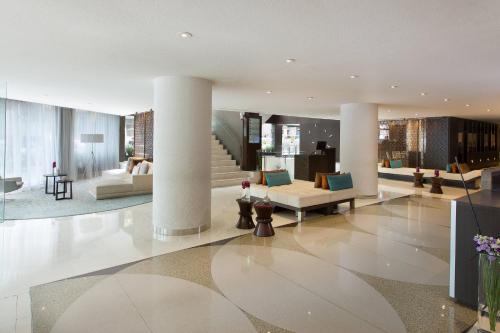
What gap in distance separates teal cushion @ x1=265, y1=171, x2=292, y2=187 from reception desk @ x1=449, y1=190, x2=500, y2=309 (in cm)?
448

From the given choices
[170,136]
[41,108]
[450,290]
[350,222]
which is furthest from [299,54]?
[41,108]

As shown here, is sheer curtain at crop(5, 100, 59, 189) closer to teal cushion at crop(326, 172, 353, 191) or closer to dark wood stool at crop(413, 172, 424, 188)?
teal cushion at crop(326, 172, 353, 191)

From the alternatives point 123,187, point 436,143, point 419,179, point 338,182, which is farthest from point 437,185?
point 123,187

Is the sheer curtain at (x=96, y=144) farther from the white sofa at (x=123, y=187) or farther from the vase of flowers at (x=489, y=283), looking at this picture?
the vase of flowers at (x=489, y=283)

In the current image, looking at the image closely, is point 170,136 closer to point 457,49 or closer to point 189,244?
point 189,244

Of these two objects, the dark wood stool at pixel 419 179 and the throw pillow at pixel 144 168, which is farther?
the dark wood stool at pixel 419 179

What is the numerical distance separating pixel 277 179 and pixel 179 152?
2997mm

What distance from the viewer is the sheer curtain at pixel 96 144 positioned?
1191cm

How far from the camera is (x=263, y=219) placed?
5.21 m

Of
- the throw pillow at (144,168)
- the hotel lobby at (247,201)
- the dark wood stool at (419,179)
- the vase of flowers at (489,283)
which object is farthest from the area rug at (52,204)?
the dark wood stool at (419,179)

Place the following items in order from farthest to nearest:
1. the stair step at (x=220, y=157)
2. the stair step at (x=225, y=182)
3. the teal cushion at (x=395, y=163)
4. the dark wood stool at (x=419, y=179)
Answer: the teal cushion at (x=395, y=163), the stair step at (x=220, y=157), the dark wood stool at (x=419, y=179), the stair step at (x=225, y=182)

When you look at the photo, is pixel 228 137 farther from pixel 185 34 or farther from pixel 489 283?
pixel 489 283

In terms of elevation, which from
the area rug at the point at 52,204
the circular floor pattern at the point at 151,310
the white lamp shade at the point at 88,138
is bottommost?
the circular floor pattern at the point at 151,310

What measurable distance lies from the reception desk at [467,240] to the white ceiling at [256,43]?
1750 mm
